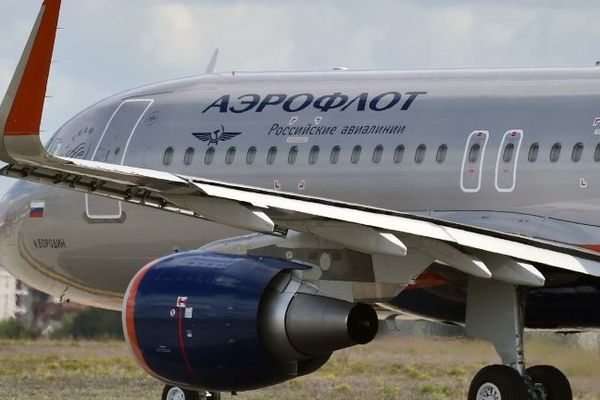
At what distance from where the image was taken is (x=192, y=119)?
992 inches

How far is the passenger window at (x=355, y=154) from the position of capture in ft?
76.9

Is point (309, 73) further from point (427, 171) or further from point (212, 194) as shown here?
point (212, 194)

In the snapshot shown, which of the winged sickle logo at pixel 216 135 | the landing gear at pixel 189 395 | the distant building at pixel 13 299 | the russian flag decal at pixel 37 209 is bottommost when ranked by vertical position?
the landing gear at pixel 189 395

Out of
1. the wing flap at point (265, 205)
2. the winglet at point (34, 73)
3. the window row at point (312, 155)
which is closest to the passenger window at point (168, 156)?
the window row at point (312, 155)

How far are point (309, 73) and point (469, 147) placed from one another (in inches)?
131

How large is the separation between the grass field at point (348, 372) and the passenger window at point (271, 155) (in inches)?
168

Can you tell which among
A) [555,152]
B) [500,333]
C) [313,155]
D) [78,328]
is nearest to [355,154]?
[313,155]

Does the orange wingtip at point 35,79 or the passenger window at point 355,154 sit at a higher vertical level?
the passenger window at point 355,154

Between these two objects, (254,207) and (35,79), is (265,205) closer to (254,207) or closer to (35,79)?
(254,207)

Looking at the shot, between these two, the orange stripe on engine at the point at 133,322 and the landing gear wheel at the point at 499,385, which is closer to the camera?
the landing gear wheel at the point at 499,385

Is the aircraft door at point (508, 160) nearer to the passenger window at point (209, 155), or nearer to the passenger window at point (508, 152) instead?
the passenger window at point (508, 152)

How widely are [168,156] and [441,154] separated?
4214 mm

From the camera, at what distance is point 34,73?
17188 mm

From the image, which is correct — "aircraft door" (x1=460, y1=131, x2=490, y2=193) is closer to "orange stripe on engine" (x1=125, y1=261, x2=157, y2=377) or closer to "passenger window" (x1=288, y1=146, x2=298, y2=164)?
"passenger window" (x1=288, y1=146, x2=298, y2=164)
